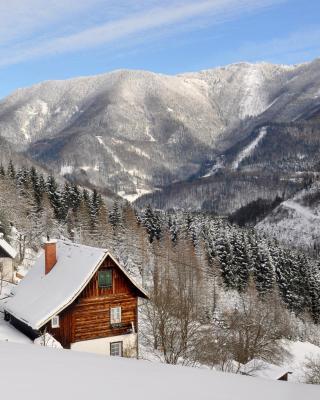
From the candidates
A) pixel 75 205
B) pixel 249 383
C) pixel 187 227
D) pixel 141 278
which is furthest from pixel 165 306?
pixel 187 227

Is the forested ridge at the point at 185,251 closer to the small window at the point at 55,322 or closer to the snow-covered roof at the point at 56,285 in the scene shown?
the snow-covered roof at the point at 56,285

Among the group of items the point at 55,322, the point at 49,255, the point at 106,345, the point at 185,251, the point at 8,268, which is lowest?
the point at 106,345

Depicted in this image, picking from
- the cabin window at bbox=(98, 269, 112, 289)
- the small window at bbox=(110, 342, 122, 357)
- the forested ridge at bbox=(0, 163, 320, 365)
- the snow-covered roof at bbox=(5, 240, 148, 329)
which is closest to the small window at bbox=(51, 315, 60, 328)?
the snow-covered roof at bbox=(5, 240, 148, 329)

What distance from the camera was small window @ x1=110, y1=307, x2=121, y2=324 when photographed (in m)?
30.7

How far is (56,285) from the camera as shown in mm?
29375

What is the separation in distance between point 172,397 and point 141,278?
7413cm

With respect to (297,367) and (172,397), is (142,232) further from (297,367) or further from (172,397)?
(172,397)

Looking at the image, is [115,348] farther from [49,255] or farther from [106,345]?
[49,255]

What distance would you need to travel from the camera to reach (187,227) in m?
98.8

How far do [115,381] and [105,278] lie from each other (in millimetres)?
24687

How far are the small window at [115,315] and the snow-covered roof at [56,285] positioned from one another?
2043 millimetres

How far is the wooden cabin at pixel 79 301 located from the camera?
28.3 metres

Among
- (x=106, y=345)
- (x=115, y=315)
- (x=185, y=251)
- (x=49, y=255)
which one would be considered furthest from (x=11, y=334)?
(x=185, y=251)

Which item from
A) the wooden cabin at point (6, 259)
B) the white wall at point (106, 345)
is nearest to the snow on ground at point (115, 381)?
the white wall at point (106, 345)
